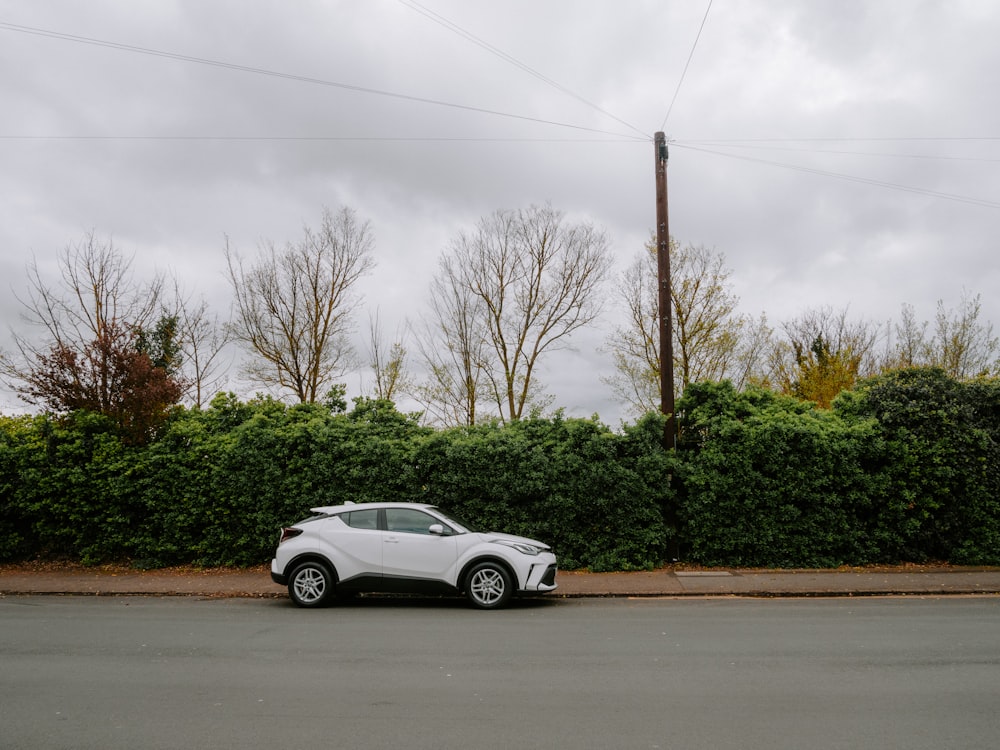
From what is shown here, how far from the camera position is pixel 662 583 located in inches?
489

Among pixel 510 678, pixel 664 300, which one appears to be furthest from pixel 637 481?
pixel 510 678

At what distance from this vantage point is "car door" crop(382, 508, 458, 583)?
34.4 ft

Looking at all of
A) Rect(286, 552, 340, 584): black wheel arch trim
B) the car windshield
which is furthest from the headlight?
Rect(286, 552, 340, 584): black wheel arch trim

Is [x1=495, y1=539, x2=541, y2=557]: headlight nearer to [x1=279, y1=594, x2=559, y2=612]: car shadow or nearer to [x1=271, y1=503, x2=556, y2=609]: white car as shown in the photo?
[x1=271, y1=503, x2=556, y2=609]: white car

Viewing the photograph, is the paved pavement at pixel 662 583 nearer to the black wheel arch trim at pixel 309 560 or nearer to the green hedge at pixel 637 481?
the green hedge at pixel 637 481

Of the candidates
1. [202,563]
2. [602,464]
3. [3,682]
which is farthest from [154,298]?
[3,682]

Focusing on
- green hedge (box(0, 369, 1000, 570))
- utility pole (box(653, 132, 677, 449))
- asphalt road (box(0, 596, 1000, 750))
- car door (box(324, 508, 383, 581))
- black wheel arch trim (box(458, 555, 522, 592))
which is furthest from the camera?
utility pole (box(653, 132, 677, 449))

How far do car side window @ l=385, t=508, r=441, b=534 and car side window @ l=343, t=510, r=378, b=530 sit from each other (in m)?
0.20

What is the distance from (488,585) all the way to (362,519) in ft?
7.28

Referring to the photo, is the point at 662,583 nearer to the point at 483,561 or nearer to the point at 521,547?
the point at 521,547

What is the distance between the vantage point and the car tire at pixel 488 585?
34.3ft

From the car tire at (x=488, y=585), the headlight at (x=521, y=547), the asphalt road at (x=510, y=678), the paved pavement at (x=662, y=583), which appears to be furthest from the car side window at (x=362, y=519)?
the paved pavement at (x=662, y=583)

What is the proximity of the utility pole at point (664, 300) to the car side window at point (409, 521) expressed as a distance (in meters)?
5.96

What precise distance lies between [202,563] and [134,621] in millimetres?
5222
